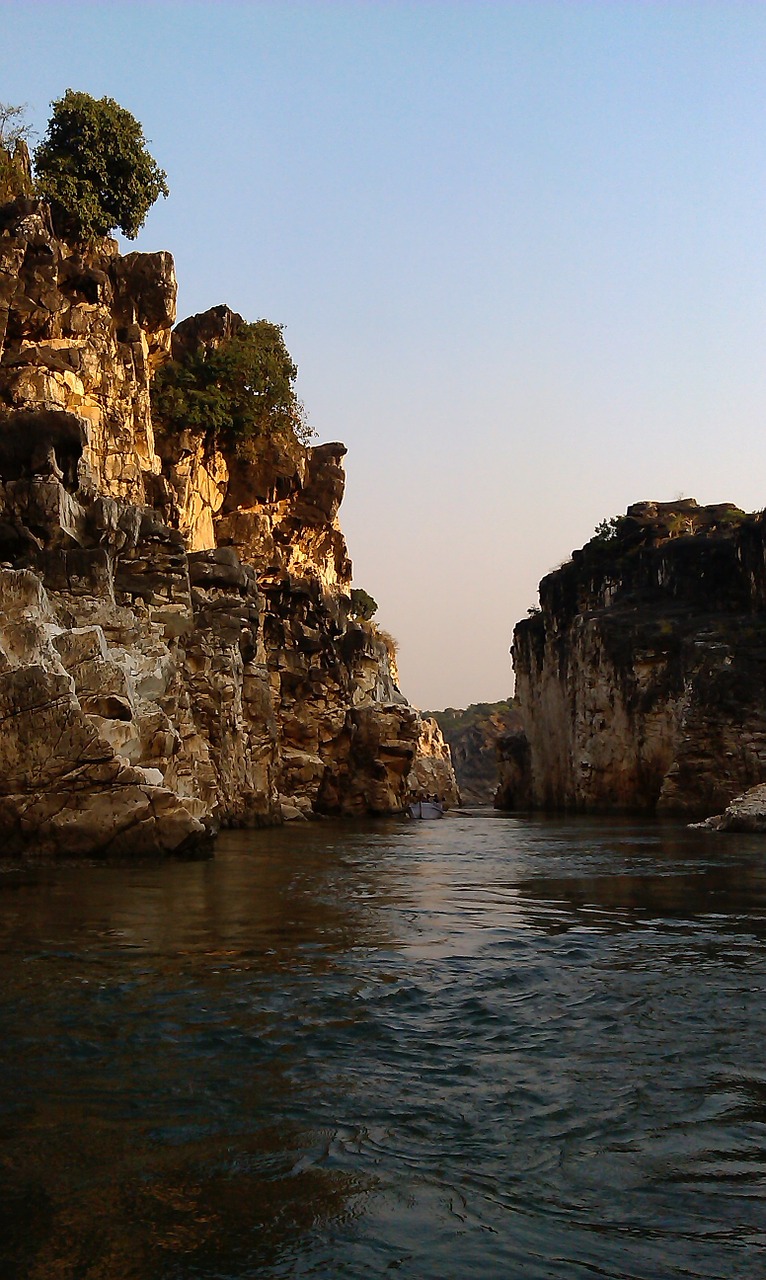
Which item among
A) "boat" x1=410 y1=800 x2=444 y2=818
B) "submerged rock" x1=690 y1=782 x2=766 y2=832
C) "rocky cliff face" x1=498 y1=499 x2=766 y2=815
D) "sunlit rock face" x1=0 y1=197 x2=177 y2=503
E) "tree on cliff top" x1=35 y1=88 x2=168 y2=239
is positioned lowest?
"boat" x1=410 y1=800 x2=444 y2=818

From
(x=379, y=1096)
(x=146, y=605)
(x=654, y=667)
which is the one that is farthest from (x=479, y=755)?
(x=379, y=1096)

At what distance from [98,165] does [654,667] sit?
107 feet

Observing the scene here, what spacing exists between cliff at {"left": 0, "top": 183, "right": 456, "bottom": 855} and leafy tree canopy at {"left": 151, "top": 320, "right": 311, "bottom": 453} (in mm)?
958

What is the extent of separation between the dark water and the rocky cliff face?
34.3 m

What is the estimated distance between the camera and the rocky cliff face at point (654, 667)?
43906mm

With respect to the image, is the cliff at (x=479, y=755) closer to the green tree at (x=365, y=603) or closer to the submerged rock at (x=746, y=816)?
the green tree at (x=365, y=603)

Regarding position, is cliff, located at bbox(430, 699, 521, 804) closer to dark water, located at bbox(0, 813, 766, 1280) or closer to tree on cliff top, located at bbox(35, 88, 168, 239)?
tree on cliff top, located at bbox(35, 88, 168, 239)

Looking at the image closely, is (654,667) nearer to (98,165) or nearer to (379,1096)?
(98,165)

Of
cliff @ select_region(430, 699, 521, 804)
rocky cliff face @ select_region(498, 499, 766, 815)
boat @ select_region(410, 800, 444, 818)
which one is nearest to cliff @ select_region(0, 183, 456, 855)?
boat @ select_region(410, 800, 444, 818)

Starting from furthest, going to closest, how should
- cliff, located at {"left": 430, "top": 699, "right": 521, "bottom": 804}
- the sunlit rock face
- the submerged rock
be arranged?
cliff, located at {"left": 430, "top": 699, "right": 521, "bottom": 804}, the sunlit rock face, the submerged rock

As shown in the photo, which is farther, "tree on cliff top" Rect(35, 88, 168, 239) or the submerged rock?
"tree on cliff top" Rect(35, 88, 168, 239)

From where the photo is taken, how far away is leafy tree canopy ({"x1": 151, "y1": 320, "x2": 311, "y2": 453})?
4516 cm

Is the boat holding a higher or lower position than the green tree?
lower

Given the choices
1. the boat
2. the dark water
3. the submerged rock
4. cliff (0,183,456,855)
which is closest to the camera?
the dark water
